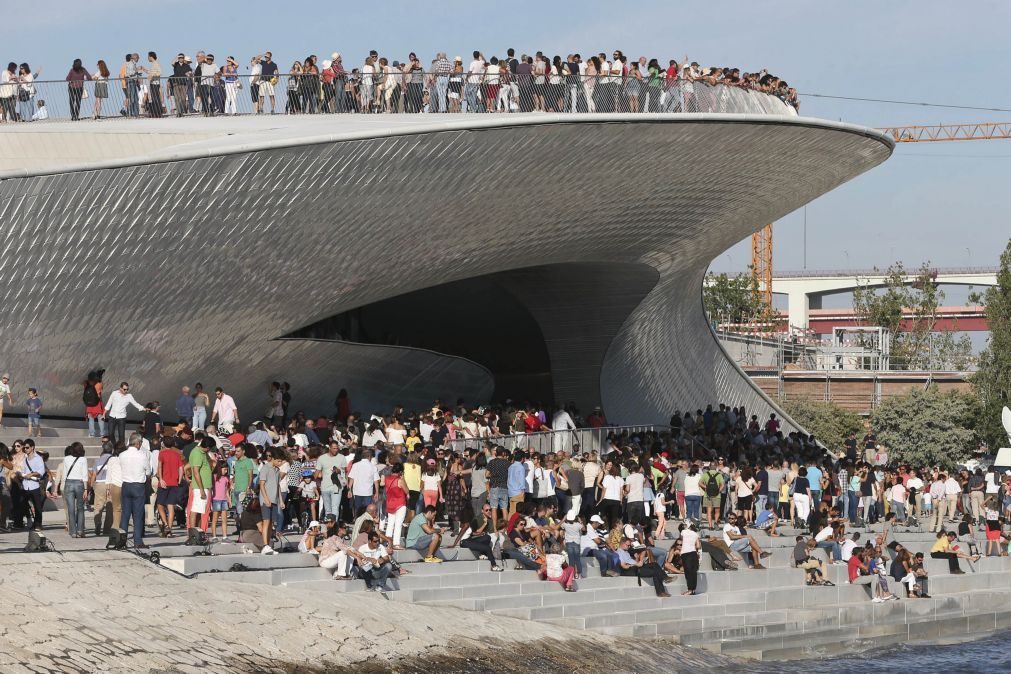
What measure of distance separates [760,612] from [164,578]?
762 cm

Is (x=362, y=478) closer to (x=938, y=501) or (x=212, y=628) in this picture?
(x=212, y=628)

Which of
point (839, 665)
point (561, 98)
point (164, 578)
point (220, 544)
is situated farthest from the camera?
point (561, 98)

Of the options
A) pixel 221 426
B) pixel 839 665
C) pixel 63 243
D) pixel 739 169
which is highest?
pixel 739 169

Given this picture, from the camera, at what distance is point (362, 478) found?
15.9 metres

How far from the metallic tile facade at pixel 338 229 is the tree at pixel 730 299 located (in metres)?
42.4

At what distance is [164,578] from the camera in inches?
506

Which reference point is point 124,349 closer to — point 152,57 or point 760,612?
point 152,57

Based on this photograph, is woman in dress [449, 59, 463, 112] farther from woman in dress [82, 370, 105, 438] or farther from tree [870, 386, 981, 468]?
tree [870, 386, 981, 468]

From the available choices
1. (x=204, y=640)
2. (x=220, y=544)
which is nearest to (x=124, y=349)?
(x=220, y=544)

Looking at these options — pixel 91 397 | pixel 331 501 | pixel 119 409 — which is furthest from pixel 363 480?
pixel 91 397

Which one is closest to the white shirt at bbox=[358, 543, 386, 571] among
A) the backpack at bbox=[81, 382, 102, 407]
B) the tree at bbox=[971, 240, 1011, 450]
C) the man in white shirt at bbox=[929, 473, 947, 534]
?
the backpack at bbox=[81, 382, 102, 407]

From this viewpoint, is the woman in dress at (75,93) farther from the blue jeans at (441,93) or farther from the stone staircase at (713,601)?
the stone staircase at (713,601)

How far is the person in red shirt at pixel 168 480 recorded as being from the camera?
49.1 ft

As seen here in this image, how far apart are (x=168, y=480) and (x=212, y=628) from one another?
326 centimetres
